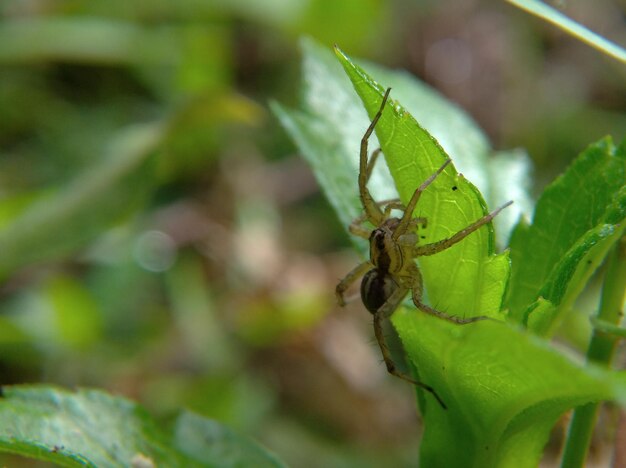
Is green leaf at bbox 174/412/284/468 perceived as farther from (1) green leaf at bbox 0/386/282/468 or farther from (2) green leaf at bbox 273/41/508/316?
(2) green leaf at bbox 273/41/508/316

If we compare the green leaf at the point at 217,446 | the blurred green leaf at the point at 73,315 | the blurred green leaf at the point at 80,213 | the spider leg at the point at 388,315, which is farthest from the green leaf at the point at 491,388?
the blurred green leaf at the point at 73,315

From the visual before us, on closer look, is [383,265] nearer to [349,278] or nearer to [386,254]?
[386,254]

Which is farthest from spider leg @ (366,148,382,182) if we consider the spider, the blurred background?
the blurred background

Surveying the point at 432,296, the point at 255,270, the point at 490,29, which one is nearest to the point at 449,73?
the point at 490,29

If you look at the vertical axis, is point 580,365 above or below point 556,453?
below

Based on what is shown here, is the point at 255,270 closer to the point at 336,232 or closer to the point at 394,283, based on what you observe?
the point at 336,232

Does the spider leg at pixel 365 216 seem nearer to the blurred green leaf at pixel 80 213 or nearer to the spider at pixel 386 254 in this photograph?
the spider at pixel 386 254
